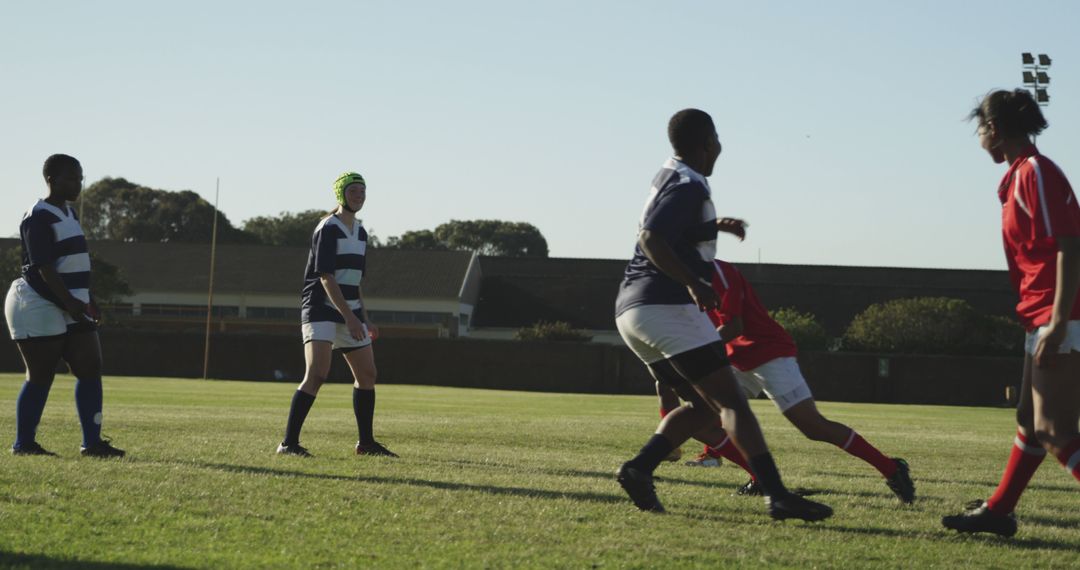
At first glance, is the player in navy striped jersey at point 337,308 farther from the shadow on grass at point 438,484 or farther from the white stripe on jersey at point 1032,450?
the white stripe on jersey at point 1032,450

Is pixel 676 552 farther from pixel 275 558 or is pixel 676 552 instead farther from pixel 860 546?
pixel 275 558

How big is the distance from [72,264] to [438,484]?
3098mm

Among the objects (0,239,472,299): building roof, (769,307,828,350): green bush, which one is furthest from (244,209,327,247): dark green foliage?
(769,307,828,350): green bush

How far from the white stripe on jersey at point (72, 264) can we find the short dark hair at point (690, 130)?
4502mm

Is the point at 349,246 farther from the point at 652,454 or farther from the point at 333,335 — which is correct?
the point at 652,454

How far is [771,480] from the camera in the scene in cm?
601

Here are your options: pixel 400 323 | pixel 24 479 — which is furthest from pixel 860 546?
pixel 400 323

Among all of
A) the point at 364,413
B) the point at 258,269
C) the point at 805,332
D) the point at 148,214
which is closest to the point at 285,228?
the point at 148,214

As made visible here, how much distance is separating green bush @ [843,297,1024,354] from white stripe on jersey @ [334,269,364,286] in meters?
54.7

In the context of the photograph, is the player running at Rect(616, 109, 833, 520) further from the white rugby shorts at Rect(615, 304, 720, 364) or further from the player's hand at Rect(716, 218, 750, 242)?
the player's hand at Rect(716, 218, 750, 242)

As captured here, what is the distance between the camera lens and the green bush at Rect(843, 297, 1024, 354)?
203ft

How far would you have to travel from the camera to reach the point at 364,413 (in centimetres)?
1006

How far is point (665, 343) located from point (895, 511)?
6.07 ft

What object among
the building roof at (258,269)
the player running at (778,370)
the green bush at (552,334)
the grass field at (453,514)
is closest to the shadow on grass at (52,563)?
the grass field at (453,514)
